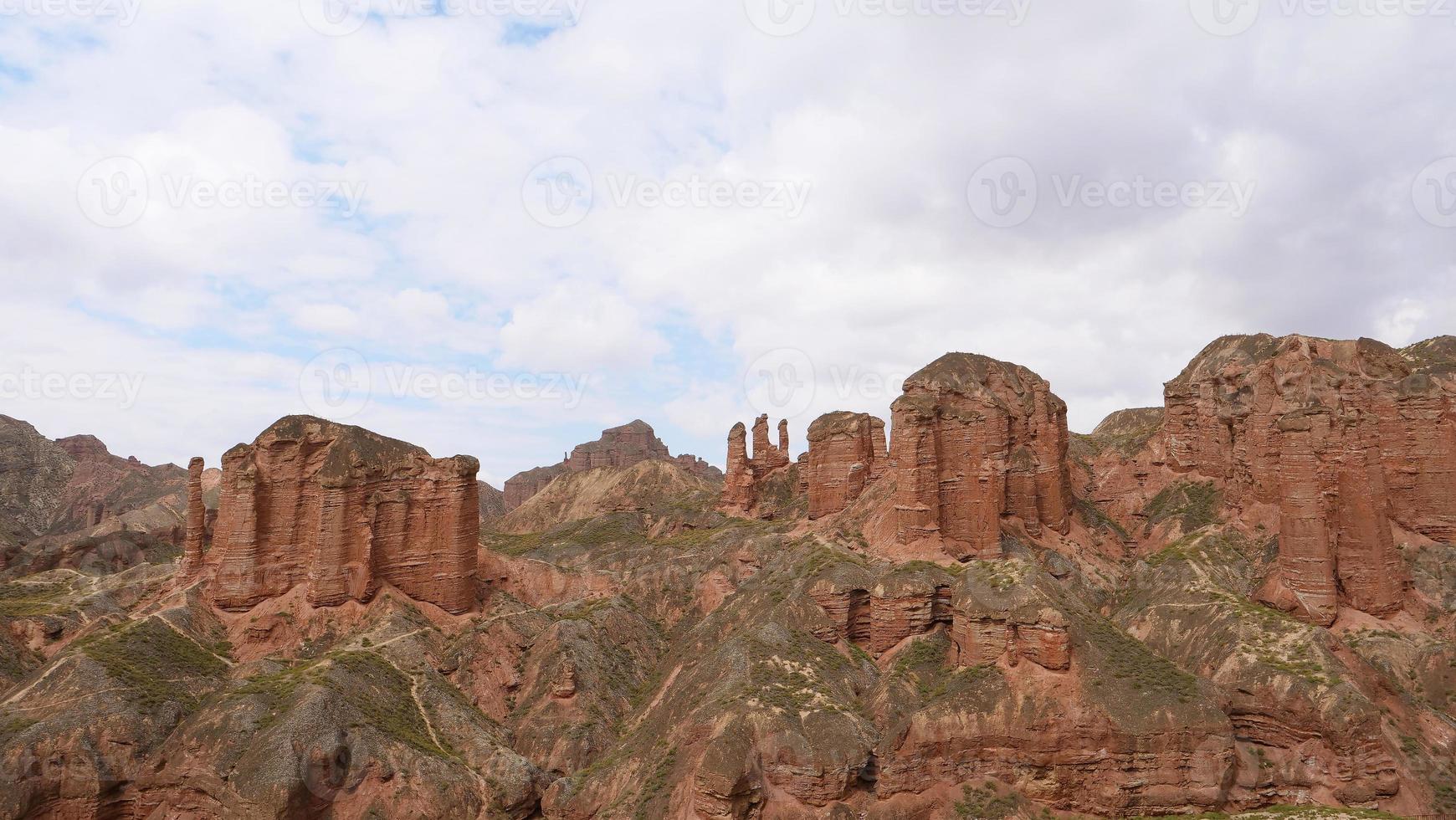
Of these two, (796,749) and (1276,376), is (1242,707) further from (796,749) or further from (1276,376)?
(1276,376)

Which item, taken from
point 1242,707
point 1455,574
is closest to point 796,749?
point 1242,707

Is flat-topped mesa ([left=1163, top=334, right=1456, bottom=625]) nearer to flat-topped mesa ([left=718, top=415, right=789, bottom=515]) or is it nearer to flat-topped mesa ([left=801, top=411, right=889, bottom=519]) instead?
flat-topped mesa ([left=801, top=411, right=889, bottom=519])

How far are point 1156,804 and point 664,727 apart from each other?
2858 centimetres

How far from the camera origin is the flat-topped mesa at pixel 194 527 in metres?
61.9

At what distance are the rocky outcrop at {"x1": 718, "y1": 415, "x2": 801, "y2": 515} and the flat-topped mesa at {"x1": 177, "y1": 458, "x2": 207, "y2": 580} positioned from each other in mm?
60299

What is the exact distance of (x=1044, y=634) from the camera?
43844 mm

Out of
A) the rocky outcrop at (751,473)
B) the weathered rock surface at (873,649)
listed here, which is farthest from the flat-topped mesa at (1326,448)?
the rocky outcrop at (751,473)

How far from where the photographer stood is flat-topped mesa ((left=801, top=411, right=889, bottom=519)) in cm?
7619

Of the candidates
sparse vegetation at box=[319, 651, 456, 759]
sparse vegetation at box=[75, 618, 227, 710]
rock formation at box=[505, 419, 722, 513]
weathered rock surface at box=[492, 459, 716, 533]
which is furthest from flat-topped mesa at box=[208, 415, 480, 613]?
rock formation at box=[505, 419, 722, 513]

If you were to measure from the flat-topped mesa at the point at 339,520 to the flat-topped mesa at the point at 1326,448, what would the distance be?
6539 cm

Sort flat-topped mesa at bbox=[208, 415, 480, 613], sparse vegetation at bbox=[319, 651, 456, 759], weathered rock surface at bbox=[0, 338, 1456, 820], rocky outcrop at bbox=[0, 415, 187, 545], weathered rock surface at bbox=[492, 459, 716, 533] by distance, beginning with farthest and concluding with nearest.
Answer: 1. weathered rock surface at bbox=[492, 459, 716, 533]
2. rocky outcrop at bbox=[0, 415, 187, 545]
3. flat-topped mesa at bbox=[208, 415, 480, 613]
4. sparse vegetation at bbox=[319, 651, 456, 759]
5. weathered rock surface at bbox=[0, 338, 1456, 820]

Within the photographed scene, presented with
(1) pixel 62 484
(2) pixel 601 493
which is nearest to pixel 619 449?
(2) pixel 601 493

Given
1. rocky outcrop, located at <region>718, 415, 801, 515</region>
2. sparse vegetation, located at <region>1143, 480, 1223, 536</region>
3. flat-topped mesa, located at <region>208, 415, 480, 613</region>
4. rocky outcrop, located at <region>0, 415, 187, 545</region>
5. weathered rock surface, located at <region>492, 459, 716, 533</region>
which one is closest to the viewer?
flat-topped mesa, located at <region>208, 415, 480, 613</region>

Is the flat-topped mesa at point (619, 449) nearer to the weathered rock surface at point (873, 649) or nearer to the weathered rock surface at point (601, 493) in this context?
the weathered rock surface at point (601, 493)
